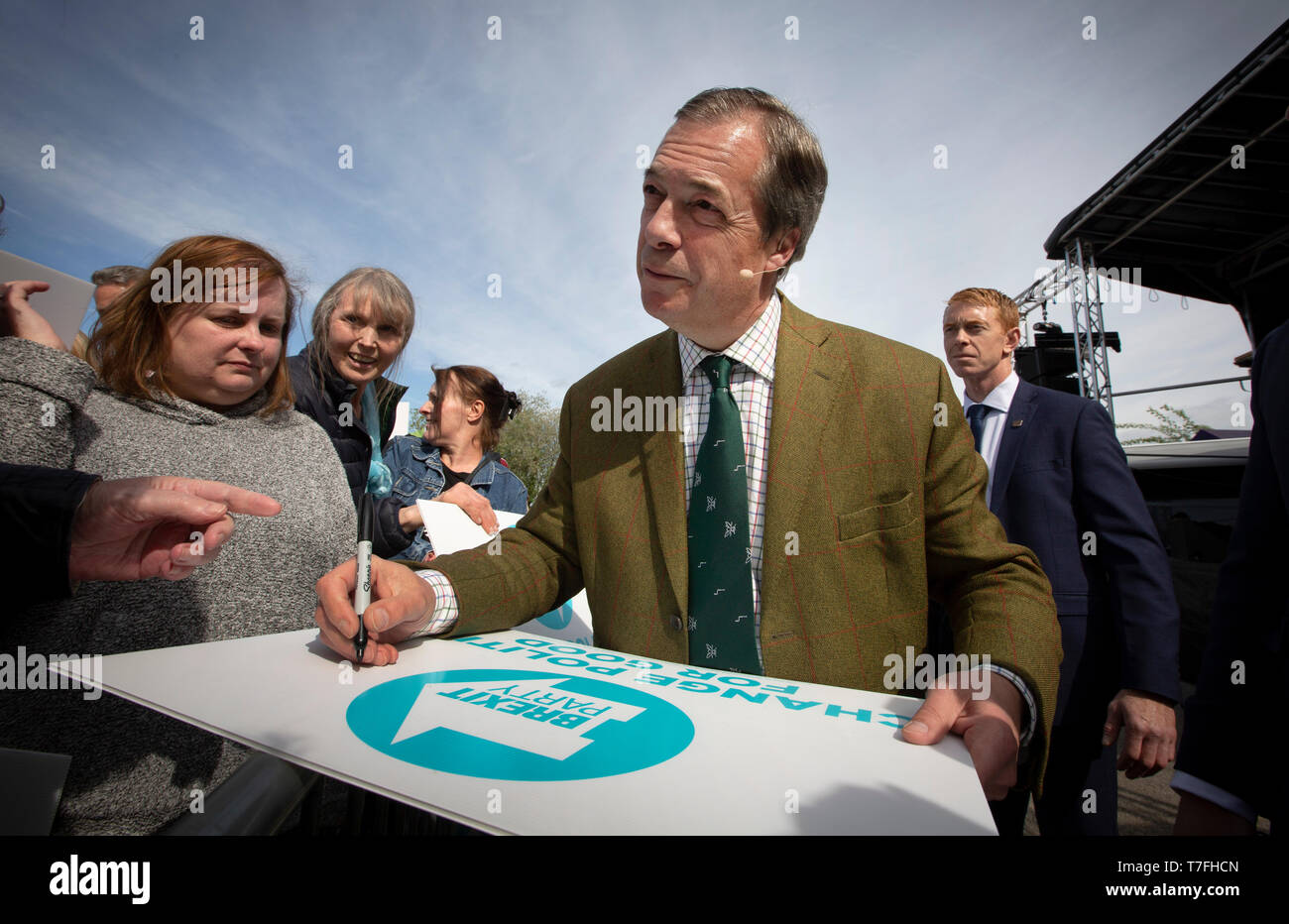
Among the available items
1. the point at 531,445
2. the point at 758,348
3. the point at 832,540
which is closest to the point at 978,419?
the point at 758,348

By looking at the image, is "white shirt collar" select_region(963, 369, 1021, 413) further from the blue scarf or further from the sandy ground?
the blue scarf

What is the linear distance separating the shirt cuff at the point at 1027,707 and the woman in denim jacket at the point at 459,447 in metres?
3.53

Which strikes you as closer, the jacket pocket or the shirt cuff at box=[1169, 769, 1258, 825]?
the shirt cuff at box=[1169, 769, 1258, 825]

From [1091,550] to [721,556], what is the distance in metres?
1.89

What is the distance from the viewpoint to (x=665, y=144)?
1.72 metres

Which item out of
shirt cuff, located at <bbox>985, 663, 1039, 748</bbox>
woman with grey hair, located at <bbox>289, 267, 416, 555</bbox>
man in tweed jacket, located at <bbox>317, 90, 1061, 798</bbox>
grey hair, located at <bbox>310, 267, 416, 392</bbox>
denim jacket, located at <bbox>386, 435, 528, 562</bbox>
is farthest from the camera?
denim jacket, located at <bbox>386, 435, 528, 562</bbox>

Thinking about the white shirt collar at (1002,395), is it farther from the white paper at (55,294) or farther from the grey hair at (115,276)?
the grey hair at (115,276)

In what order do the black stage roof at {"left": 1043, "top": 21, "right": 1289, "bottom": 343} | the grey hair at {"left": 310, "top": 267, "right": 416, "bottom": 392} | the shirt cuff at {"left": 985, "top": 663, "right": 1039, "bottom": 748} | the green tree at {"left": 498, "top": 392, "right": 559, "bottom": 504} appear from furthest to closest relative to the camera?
the green tree at {"left": 498, "top": 392, "right": 559, "bottom": 504}
the black stage roof at {"left": 1043, "top": 21, "right": 1289, "bottom": 343}
the grey hair at {"left": 310, "top": 267, "right": 416, "bottom": 392}
the shirt cuff at {"left": 985, "top": 663, "right": 1039, "bottom": 748}

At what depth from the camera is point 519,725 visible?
0.87m

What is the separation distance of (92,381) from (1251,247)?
14572mm

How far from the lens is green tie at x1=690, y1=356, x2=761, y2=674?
1.39 m

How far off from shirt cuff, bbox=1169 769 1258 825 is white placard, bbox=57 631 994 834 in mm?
671

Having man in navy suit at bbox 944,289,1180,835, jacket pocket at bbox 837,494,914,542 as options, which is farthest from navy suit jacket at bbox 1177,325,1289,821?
man in navy suit at bbox 944,289,1180,835
